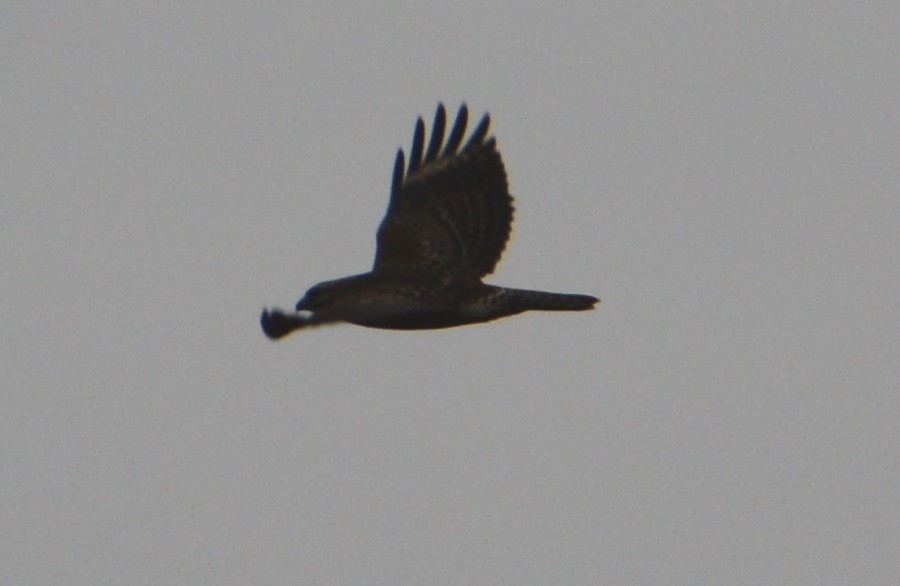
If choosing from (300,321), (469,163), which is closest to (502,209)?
(469,163)

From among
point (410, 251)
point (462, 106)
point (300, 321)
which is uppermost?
point (462, 106)

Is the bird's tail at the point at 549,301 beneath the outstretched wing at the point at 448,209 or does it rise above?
beneath

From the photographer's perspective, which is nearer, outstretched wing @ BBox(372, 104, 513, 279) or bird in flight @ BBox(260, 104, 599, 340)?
bird in flight @ BBox(260, 104, 599, 340)

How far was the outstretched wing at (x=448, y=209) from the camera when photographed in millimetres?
15289

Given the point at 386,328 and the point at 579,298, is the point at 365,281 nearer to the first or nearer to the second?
the point at 386,328

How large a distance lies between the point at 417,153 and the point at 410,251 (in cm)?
102

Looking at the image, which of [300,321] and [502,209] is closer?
[300,321]

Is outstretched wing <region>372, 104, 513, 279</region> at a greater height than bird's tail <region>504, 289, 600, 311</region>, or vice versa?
outstretched wing <region>372, 104, 513, 279</region>

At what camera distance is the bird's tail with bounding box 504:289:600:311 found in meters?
14.8

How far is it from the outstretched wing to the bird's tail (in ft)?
1.57

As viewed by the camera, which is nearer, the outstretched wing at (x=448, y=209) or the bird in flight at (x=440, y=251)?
the bird in flight at (x=440, y=251)

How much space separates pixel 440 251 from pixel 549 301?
0.97 m

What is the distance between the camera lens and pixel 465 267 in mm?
15227

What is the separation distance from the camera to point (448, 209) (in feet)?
51.4
